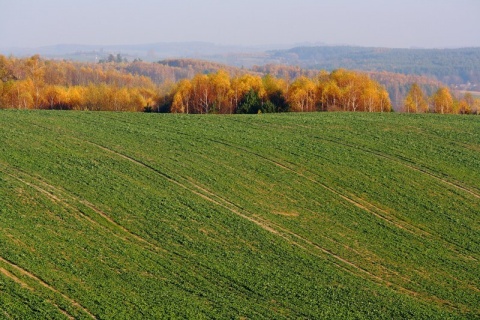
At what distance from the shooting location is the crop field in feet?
89.3

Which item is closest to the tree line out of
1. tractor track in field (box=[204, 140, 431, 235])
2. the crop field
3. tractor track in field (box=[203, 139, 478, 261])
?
the crop field

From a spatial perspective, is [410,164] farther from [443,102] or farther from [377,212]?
[443,102]

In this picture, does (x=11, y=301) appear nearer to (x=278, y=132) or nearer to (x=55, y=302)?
(x=55, y=302)

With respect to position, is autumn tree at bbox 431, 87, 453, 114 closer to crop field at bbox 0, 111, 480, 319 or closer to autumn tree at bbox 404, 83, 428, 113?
autumn tree at bbox 404, 83, 428, 113

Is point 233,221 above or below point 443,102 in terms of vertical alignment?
above

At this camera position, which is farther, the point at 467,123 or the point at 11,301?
the point at 467,123

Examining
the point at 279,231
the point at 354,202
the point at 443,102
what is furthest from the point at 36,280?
the point at 443,102

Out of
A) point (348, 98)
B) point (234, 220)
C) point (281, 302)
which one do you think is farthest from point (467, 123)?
point (281, 302)

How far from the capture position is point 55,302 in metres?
25.2

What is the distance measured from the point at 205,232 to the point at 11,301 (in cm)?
1089

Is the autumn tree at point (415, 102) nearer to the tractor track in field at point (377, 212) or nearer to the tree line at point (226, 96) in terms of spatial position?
the tree line at point (226, 96)

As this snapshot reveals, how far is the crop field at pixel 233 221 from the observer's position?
27219 mm

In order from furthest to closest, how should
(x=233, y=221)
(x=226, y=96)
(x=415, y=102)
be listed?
(x=415, y=102) < (x=226, y=96) < (x=233, y=221)

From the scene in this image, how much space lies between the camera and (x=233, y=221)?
114 ft
